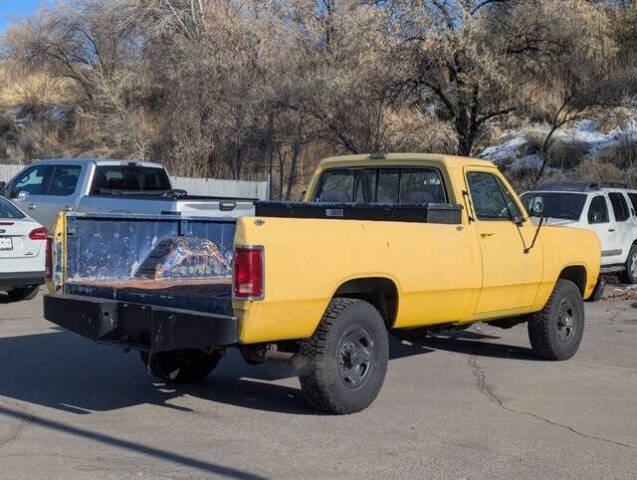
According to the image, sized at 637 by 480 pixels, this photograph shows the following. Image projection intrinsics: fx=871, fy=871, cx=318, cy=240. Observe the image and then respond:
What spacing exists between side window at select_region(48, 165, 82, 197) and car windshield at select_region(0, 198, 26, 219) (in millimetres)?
2134

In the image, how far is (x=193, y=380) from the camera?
25.8 ft

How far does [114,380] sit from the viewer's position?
7.91 metres

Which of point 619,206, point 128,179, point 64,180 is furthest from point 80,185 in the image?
point 619,206

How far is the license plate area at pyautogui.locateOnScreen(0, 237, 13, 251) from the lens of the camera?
11.4 metres

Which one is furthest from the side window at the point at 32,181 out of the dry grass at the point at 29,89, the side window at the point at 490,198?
the dry grass at the point at 29,89

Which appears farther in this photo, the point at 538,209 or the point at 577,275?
the point at 577,275

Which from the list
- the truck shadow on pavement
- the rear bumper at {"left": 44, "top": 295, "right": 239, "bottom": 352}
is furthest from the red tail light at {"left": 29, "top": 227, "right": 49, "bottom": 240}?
the rear bumper at {"left": 44, "top": 295, "right": 239, "bottom": 352}

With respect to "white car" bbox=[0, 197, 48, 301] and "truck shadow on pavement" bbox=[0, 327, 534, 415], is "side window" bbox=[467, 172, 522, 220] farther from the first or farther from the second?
"white car" bbox=[0, 197, 48, 301]

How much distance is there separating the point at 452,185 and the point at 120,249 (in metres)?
2.97

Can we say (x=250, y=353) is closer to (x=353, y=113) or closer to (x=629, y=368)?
(x=629, y=368)

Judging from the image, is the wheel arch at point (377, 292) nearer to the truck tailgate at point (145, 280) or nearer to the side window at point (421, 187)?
the truck tailgate at point (145, 280)

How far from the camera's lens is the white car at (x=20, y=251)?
11383mm

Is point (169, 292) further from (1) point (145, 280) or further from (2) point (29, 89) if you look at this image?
(2) point (29, 89)

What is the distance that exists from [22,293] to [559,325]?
25.9 ft
